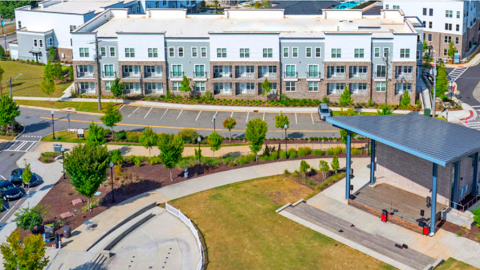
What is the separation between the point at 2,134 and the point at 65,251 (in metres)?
33.5

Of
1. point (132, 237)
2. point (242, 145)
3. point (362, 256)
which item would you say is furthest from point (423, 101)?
point (132, 237)

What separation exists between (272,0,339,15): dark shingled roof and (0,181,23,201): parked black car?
91.8 metres

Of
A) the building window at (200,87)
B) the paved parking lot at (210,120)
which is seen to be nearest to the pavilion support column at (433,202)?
the paved parking lot at (210,120)

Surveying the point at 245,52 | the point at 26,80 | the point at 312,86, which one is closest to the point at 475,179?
the point at 312,86

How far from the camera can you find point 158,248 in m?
55.1

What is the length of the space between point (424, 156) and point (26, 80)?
72.5m

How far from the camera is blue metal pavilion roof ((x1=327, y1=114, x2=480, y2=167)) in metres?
52.7

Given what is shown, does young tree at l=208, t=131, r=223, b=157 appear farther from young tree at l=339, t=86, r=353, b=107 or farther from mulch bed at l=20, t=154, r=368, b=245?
young tree at l=339, t=86, r=353, b=107

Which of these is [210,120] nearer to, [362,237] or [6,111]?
[6,111]

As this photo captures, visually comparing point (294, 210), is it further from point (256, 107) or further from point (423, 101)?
point (423, 101)

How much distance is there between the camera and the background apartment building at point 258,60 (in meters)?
91.1

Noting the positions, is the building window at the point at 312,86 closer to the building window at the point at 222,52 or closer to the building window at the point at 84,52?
the building window at the point at 222,52

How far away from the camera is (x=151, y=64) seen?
9425 cm

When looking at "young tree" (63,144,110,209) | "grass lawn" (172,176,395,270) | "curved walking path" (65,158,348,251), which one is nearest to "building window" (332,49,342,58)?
"curved walking path" (65,158,348,251)
